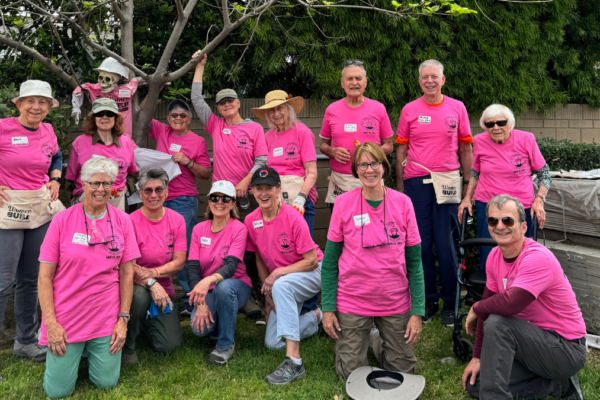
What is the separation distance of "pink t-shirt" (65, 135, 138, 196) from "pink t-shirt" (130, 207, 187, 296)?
1.38 feet

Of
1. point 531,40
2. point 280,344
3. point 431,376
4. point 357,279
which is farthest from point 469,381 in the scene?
point 531,40

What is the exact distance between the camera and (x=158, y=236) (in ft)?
13.4

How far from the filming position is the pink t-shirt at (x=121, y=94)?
4668 mm

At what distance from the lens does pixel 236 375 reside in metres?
3.71

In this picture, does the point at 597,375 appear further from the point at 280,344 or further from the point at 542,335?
the point at 280,344

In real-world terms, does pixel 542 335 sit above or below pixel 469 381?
above

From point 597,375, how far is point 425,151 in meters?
2.11

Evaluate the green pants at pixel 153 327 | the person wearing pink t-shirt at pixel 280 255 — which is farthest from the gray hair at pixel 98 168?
the person wearing pink t-shirt at pixel 280 255

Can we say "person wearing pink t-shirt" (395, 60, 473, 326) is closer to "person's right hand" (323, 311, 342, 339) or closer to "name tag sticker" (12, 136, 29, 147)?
"person's right hand" (323, 311, 342, 339)

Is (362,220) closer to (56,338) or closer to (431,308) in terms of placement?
(431,308)

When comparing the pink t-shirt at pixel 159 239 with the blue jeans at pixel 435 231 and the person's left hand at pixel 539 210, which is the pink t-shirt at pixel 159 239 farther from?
the person's left hand at pixel 539 210

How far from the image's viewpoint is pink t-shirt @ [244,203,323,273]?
160 inches

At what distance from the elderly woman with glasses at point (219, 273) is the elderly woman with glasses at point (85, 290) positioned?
0.62 metres

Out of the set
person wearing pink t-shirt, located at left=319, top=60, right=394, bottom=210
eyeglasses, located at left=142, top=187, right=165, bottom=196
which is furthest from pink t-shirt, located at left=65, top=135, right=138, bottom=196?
person wearing pink t-shirt, located at left=319, top=60, right=394, bottom=210
